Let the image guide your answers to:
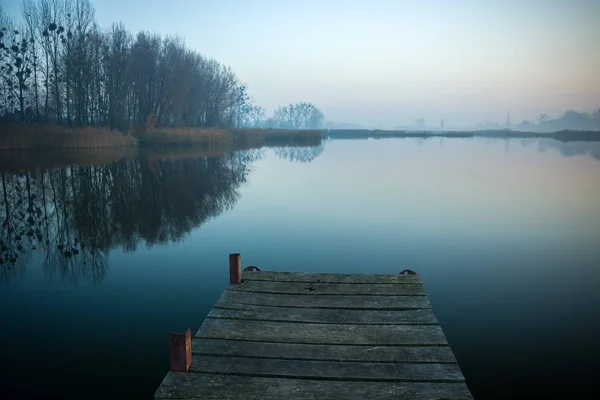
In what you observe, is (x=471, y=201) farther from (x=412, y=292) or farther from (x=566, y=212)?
(x=412, y=292)

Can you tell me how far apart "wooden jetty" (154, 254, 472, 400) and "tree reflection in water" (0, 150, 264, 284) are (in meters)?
4.85

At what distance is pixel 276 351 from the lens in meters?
4.82

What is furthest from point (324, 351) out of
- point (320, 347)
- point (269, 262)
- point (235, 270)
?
point (269, 262)

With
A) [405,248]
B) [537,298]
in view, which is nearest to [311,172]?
[405,248]

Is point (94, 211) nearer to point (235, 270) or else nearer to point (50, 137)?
point (235, 270)

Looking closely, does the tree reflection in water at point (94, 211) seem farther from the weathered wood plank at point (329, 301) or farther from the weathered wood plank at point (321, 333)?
the weathered wood plank at point (321, 333)

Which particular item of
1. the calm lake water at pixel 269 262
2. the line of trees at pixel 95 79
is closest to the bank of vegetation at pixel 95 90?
the line of trees at pixel 95 79

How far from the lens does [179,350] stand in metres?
4.28

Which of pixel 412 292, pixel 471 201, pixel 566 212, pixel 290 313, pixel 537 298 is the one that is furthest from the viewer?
pixel 471 201

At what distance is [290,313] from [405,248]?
21.1ft

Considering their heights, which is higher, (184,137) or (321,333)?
(184,137)

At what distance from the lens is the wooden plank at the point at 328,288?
6.72 m

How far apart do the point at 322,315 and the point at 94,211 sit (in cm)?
1289

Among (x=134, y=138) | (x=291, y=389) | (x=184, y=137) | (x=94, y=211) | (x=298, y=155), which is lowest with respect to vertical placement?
(x=291, y=389)
